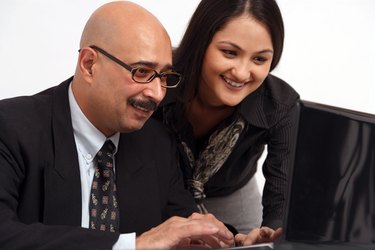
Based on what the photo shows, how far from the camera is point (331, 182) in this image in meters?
1.11

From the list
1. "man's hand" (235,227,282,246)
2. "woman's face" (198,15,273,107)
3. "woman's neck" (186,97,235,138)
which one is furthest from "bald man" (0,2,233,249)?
"woman's neck" (186,97,235,138)

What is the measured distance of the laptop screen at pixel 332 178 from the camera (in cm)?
108

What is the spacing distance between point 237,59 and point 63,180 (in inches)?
25.0

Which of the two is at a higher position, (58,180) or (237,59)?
A: (237,59)

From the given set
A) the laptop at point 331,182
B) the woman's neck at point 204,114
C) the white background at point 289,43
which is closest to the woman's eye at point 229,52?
the woman's neck at point 204,114

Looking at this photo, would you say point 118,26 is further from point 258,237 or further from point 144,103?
point 258,237

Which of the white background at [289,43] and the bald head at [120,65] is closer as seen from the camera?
the bald head at [120,65]

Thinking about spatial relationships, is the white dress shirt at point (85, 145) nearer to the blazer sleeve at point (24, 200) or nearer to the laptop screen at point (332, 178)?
the blazer sleeve at point (24, 200)

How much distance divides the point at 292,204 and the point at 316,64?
281cm

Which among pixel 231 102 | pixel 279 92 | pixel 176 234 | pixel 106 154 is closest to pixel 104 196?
pixel 106 154

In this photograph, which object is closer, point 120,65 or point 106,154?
point 120,65

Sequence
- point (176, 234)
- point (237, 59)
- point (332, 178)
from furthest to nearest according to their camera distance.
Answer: point (237, 59) → point (176, 234) → point (332, 178)

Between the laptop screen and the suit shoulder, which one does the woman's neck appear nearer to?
the suit shoulder

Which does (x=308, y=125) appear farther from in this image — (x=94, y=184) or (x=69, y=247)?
(x=94, y=184)
